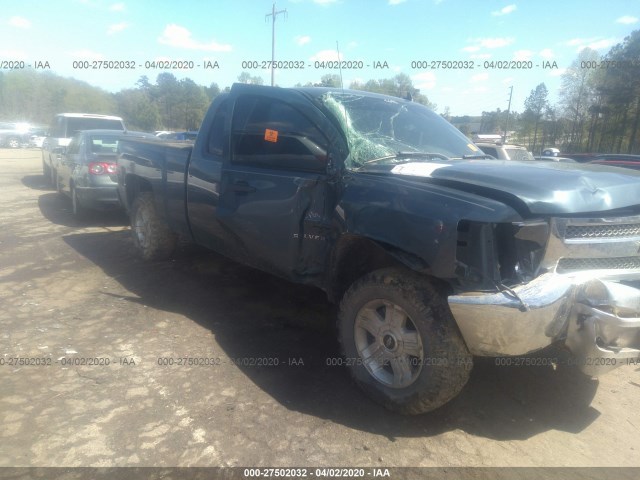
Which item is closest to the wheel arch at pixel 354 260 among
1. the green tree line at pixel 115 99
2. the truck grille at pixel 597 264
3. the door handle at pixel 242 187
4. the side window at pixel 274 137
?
the side window at pixel 274 137

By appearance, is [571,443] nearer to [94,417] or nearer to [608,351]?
[608,351]

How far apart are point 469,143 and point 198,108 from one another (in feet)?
101

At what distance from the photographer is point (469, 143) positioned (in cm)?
409

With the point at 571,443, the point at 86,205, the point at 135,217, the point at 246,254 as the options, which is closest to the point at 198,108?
the point at 86,205

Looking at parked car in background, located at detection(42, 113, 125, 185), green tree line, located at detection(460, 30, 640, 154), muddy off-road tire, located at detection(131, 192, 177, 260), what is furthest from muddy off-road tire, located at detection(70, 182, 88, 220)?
green tree line, located at detection(460, 30, 640, 154)

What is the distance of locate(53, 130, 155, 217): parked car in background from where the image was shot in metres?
7.80

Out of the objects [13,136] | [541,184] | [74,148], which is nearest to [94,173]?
[74,148]

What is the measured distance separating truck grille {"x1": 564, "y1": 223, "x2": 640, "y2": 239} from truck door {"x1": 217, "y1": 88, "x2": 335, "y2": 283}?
1450mm

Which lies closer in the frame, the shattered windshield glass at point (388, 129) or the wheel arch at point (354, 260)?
the wheel arch at point (354, 260)

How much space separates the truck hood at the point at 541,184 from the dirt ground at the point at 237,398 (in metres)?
1.36

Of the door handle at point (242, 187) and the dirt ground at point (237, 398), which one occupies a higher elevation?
the door handle at point (242, 187)

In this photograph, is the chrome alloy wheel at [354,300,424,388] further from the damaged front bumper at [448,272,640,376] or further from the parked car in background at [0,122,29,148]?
the parked car in background at [0,122,29,148]

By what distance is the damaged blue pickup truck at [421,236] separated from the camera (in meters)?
2.32

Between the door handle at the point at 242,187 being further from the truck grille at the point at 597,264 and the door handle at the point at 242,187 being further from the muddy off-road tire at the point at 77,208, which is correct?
the muddy off-road tire at the point at 77,208
